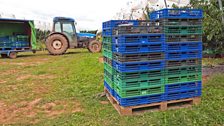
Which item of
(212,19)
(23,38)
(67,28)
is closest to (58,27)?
(67,28)

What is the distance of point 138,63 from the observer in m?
4.09

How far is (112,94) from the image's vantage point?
4699 mm

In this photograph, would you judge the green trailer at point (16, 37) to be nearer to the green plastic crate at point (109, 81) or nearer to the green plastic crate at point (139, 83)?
the green plastic crate at point (109, 81)

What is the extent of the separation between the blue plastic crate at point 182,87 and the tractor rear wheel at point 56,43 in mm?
12328

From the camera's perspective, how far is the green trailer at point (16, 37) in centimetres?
1495

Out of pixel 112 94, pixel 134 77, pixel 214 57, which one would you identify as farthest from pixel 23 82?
pixel 214 57

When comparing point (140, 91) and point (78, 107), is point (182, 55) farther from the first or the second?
point (78, 107)

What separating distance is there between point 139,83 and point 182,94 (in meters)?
0.94

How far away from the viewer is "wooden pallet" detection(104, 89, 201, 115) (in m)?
4.14

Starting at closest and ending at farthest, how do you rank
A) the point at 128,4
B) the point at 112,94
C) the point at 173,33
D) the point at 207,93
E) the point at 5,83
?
the point at 173,33
the point at 112,94
the point at 207,93
the point at 5,83
the point at 128,4

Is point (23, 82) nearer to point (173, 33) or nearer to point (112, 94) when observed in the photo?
point (112, 94)

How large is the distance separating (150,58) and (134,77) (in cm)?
44

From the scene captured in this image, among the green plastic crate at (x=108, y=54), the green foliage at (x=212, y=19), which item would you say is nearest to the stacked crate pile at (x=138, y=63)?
the green plastic crate at (x=108, y=54)

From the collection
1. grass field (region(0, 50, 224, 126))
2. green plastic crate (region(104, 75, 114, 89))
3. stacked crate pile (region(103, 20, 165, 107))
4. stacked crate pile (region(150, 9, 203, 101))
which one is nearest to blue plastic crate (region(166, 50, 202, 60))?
stacked crate pile (region(150, 9, 203, 101))
